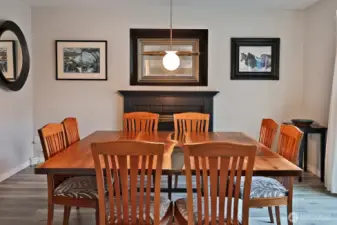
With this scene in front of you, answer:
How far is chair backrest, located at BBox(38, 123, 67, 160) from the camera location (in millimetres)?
2535

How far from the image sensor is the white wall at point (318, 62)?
4.41 meters

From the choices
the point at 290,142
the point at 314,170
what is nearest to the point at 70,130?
the point at 290,142

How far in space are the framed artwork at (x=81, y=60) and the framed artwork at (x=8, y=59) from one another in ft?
2.69

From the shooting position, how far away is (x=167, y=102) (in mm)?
5160

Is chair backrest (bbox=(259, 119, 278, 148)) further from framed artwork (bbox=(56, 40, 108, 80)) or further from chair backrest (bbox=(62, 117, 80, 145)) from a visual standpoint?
framed artwork (bbox=(56, 40, 108, 80))

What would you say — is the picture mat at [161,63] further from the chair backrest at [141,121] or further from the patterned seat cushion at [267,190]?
the patterned seat cushion at [267,190]

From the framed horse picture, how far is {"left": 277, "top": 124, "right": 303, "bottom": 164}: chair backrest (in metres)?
2.47

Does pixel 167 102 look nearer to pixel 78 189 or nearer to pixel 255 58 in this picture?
pixel 255 58

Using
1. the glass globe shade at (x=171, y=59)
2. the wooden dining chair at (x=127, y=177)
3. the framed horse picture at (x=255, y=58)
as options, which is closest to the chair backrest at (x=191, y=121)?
the glass globe shade at (x=171, y=59)

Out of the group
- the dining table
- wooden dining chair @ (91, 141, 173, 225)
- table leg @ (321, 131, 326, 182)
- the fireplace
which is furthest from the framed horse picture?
wooden dining chair @ (91, 141, 173, 225)

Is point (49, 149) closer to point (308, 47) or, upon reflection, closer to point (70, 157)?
point (70, 157)

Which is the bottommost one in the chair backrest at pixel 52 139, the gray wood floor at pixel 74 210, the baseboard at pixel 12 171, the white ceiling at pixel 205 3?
the gray wood floor at pixel 74 210

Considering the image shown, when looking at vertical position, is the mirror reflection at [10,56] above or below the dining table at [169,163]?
above

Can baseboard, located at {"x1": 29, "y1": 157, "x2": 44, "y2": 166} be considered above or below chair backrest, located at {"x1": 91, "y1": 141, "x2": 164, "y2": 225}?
below
